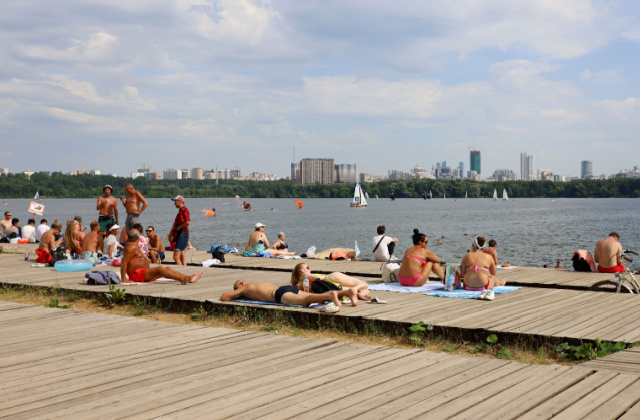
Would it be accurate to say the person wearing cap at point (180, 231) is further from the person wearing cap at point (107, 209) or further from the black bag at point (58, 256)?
the person wearing cap at point (107, 209)

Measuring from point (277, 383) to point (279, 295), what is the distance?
12.8ft

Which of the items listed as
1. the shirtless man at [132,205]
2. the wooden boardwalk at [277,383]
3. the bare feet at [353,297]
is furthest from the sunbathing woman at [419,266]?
the shirtless man at [132,205]

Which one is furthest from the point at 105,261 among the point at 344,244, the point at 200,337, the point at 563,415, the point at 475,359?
the point at 344,244

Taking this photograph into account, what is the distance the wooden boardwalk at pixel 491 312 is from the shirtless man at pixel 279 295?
20 centimetres

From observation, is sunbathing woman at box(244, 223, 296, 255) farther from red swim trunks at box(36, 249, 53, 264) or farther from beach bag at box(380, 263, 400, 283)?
beach bag at box(380, 263, 400, 283)

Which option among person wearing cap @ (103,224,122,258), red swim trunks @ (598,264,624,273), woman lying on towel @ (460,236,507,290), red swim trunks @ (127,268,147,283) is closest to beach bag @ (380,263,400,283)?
woman lying on towel @ (460,236,507,290)

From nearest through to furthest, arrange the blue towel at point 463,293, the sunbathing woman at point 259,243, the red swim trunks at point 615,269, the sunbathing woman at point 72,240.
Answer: the blue towel at point 463,293 < the red swim trunks at point 615,269 < the sunbathing woman at point 72,240 < the sunbathing woman at point 259,243

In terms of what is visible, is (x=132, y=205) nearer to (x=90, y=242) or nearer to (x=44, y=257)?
(x=90, y=242)

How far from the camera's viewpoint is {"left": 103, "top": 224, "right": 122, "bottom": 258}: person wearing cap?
16.2m

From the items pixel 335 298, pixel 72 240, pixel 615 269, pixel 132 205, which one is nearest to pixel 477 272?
pixel 335 298

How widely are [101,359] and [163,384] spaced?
1.24m

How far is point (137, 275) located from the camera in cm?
1101

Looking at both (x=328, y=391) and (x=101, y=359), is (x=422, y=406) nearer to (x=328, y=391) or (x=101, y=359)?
(x=328, y=391)

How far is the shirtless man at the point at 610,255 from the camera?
1257 centimetres
